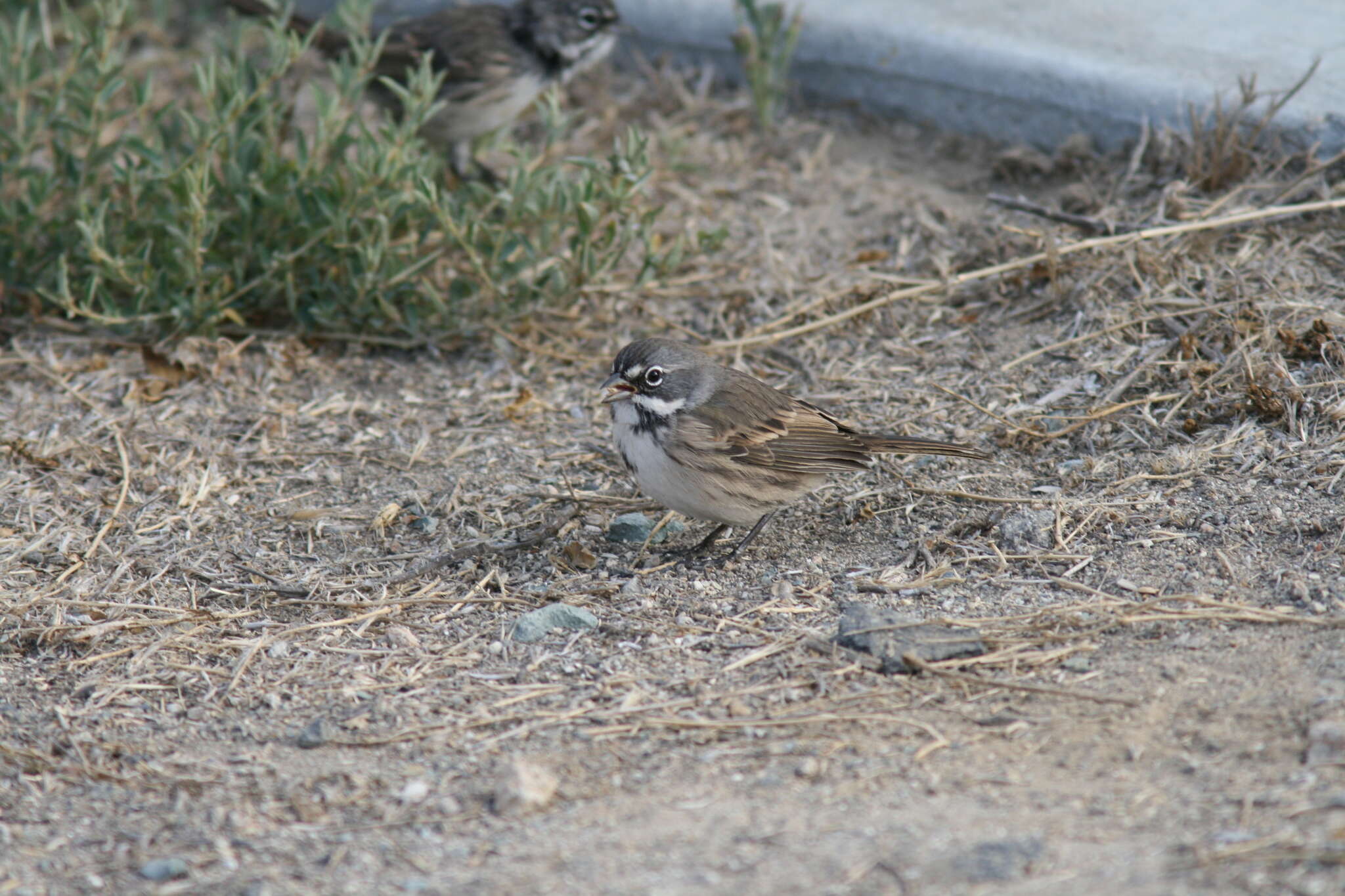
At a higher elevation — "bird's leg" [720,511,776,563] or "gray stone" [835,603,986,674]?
"gray stone" [835,603,986,674]

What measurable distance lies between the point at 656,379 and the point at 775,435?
557 mm

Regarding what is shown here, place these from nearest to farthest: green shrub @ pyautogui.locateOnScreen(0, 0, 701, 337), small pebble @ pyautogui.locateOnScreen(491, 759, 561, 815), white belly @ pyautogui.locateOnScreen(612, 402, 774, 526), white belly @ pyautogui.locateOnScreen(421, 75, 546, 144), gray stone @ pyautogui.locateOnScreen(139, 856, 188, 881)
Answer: gray stone @ pyautogui.locateOnScreen(139, 856, 188, 881) → small pebble @ pyautogui.locateOnScreen(491, 759, 561, 815) → white belly @ pyautogui.locateOnScreen(612, 402, 774, 526) → green shrub @ pyautogui.locateOnScreen(0, 0, 701, 337) → white belly @ pyautogui.locateOnScreen(421, 75, 546, 144)

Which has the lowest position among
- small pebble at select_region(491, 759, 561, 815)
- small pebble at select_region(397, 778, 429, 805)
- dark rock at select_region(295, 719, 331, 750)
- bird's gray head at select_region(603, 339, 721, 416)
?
dark rock at select_region(295, 719, 331, 750)

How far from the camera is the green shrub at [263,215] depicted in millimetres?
6672

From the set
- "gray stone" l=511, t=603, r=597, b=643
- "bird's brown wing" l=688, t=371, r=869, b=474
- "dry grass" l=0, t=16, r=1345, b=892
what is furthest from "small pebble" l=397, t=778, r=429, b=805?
"bird's brown wing" l=688, t=371, r=869, b=474

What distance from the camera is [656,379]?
562 cm

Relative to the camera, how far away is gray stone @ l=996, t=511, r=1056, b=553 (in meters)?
5.18

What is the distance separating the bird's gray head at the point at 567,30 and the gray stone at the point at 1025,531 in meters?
5.04

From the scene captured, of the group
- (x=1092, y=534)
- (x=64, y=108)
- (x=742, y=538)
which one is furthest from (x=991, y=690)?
(x=64, y=108)

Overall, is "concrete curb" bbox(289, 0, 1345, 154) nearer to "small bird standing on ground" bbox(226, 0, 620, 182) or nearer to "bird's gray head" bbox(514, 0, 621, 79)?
"bird's gray head" bbox(514, 0, 621, 79)

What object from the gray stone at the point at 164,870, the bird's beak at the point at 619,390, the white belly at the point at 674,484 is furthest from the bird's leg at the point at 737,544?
the gray stone at the point at 164,870

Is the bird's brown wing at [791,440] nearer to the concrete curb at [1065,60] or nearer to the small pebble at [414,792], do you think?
the small pebble at [414,792]

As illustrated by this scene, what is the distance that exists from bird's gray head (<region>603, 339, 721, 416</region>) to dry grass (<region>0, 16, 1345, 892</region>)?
0.59 m

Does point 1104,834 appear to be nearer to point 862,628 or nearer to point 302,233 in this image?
point 862,628
